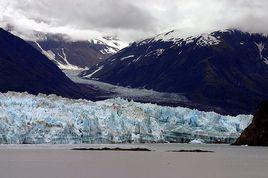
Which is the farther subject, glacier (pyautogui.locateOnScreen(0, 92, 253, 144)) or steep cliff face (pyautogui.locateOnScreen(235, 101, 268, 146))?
steep cliff face (pyautogui.locateOnScreen(235, 101, 268, 146))

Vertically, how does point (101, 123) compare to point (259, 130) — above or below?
above

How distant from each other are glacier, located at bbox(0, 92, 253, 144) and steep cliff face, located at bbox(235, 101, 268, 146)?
10.1 meters

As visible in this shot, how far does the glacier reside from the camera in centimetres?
9788

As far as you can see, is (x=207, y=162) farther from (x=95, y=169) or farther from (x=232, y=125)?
(x=232, y=125)

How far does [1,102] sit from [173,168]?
173 ft

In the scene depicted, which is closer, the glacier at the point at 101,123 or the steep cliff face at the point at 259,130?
the glacier at the point at 101,123

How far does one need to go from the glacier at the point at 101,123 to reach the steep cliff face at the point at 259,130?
396 inches

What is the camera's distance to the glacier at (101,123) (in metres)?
97.9

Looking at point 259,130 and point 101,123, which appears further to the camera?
point 259,130

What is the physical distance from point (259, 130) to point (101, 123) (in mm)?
27697

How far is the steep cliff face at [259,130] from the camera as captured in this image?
10781 cm

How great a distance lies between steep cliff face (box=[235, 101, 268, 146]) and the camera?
10781 centimetres

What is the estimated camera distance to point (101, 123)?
339ft

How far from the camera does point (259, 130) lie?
109625 mm
